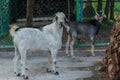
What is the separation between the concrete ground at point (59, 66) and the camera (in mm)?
7484

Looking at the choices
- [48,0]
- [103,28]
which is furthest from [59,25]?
[48,0]

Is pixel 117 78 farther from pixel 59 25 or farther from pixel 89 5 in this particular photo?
pixel 89 5

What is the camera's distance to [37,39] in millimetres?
A: 7410

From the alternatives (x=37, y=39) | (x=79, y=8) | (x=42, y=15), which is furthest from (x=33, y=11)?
(x=37, y=39)

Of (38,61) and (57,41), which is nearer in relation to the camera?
(57,41)

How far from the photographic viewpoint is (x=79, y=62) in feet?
29.0

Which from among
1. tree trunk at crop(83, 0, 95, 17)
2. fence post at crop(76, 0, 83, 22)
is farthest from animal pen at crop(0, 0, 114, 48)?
fence post at crop(76, 0, 83, 22)

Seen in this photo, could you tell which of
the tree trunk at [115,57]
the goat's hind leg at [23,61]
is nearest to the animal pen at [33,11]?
the goat's hind leg at [23,61]

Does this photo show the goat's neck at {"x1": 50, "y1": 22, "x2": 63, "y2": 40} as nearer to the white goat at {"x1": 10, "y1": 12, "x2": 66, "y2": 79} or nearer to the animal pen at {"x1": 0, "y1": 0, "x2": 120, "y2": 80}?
the white goat at {"x1": 10, "y1": 12, "x2": 66, "y2": 79}

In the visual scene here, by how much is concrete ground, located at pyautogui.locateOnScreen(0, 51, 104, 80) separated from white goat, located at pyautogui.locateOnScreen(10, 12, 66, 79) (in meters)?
0.22

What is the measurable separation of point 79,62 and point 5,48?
214 centimetres

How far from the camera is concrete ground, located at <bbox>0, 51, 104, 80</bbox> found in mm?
7484

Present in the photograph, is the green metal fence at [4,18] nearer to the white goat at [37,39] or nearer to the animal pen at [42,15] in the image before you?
the animal pen at [42,15]

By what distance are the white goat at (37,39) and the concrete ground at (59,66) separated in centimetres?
22
